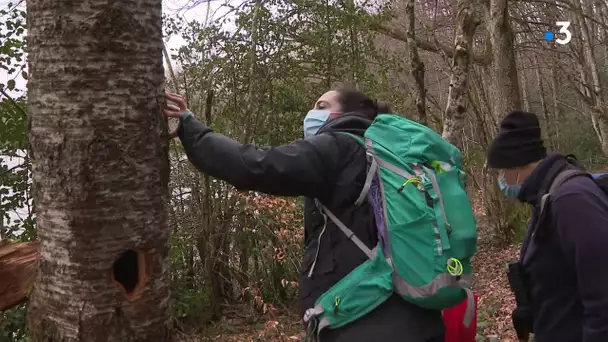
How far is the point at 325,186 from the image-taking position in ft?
7.04

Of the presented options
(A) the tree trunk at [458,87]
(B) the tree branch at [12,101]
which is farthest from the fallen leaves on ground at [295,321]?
(B) the tree branch at [12,101]

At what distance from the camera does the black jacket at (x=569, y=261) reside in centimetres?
199

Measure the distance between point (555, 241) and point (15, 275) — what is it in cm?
245

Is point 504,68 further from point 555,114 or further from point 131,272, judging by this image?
point 555,114

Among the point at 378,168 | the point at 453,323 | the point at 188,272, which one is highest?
the point at 378,168

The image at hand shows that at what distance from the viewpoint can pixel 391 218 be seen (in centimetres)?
209

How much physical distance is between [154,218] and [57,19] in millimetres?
744

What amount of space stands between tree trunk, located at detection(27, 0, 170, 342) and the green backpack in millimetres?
700

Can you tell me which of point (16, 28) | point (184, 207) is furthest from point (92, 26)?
point (184, 207)

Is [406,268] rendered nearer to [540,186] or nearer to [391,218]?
[391,218]

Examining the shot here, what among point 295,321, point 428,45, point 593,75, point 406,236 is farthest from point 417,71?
point 593,75

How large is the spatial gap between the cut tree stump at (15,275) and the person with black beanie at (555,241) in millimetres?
2265

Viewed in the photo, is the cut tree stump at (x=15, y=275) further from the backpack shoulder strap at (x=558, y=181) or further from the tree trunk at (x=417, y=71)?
the tree trunk at (x=417, y=71)

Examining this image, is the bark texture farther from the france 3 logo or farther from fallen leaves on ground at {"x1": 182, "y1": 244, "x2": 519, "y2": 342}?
the france 3 logo
